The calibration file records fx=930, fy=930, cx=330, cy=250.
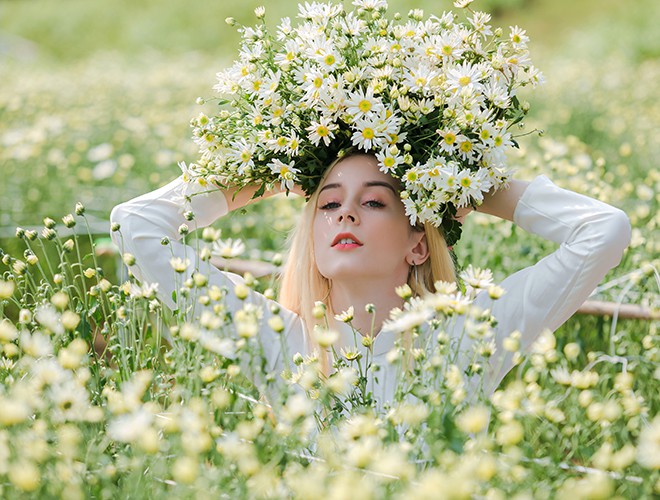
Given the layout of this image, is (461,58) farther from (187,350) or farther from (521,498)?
(521,498)

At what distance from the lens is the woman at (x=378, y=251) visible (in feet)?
6.03

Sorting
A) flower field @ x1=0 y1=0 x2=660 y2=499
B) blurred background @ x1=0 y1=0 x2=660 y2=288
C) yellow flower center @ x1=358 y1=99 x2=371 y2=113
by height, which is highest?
blurred background @ x1=0 y1=0 x2=660 y2=288

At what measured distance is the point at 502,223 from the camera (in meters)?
3.11

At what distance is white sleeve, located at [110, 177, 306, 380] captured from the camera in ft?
6.35

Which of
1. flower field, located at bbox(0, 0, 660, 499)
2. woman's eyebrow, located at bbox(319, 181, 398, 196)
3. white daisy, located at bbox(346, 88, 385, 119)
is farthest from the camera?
woman's eyebrow, located at bbox(319, 181, 398, 196)

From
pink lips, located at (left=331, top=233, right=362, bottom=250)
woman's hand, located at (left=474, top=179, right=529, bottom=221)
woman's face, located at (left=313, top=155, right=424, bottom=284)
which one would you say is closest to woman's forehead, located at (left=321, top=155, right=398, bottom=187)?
woman's face, located at (left=313, top=155, right=424, bottom=284)

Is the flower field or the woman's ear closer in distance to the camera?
the flower field

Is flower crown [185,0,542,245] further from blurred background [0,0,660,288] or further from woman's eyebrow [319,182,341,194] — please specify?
blurred background [0,0,660,288]

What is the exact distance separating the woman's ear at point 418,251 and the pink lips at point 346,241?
0.15 meters

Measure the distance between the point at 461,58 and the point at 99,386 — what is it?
933mm

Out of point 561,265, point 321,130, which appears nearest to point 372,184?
point 321,130

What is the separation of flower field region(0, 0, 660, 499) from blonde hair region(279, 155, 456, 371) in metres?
0.14

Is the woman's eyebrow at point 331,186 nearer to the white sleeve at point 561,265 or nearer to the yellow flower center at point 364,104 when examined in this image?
the yellow flower center at point 364,104

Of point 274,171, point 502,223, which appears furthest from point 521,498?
point 502,223
